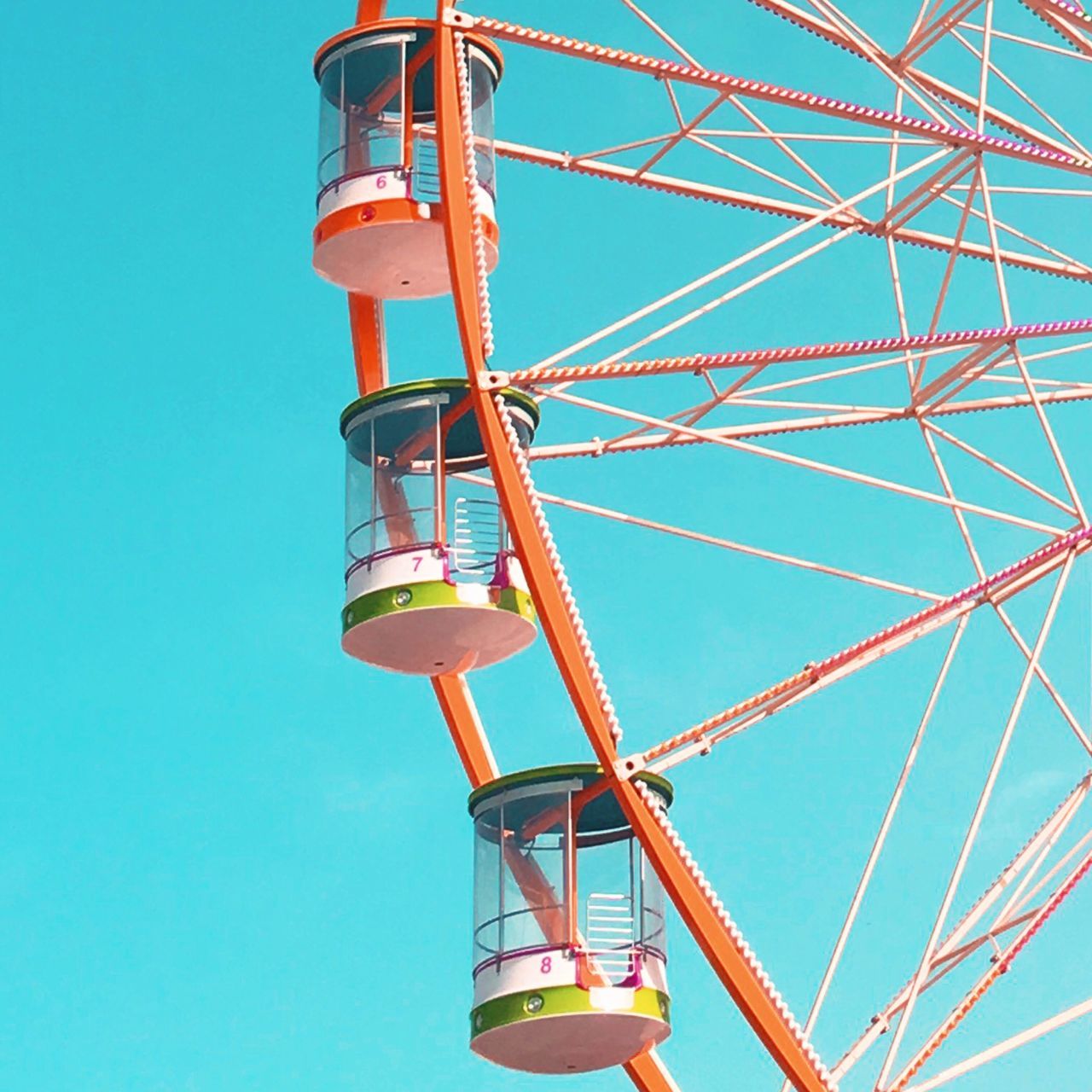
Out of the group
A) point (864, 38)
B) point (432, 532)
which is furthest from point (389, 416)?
point (864, 38)

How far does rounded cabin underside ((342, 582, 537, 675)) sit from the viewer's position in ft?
85.1

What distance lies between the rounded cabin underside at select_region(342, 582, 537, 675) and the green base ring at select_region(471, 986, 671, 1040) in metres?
2.97

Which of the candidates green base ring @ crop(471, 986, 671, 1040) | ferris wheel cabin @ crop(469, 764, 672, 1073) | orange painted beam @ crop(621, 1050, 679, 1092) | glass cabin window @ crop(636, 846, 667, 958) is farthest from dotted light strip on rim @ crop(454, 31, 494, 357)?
orange painted beam @ crop(621, 1050, 679, 1092)

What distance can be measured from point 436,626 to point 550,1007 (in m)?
3.22

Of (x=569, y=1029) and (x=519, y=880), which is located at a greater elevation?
(x=519, y=880)

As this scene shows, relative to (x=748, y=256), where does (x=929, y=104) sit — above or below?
above

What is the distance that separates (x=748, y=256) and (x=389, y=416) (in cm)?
301

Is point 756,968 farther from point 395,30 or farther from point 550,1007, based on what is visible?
point 395,30

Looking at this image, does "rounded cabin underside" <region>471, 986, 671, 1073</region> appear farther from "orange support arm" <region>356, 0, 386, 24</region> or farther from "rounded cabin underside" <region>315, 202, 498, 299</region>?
"orange support arm" <region>356, 0, 386, 24</region>

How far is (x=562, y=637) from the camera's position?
24094 millimetres

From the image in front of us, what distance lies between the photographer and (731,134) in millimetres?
28016

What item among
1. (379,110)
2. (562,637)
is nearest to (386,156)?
(379,110)

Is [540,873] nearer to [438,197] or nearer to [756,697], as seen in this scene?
[756,697]

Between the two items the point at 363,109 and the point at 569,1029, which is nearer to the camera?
the point at 569,1029
